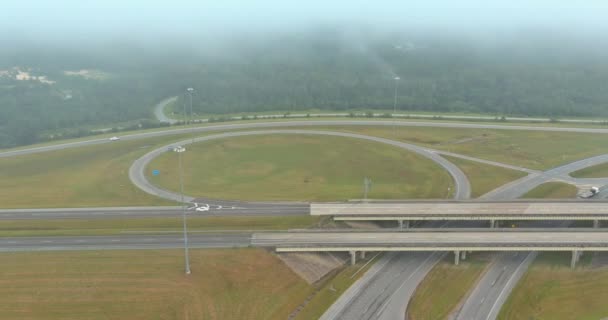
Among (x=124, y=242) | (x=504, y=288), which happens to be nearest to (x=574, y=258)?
(x=504, y=288)

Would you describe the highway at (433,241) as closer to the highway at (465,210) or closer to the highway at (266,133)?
the highway at (465,210)

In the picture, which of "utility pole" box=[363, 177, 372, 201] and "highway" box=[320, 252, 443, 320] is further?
"utility pole" box=[363, 177, 372, 201]

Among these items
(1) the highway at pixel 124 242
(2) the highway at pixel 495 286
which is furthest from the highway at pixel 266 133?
(2) the highway at pixel 495 286

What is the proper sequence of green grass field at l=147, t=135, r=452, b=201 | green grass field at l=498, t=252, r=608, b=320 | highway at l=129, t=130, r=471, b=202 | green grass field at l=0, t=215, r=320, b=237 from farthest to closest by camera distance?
green grass field at l=147, t=135, r=452, b=201 → highway at l=129, t=130, r=471, b=202 → green grass field at l=0, t=215, r=320, b=237 → green grass field at l=498, t=252, r=608, b=320

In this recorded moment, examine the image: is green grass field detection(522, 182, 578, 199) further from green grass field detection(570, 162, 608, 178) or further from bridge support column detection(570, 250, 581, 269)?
bridge support column detection(570, 250, 581, 269)

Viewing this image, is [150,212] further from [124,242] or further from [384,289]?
[384,289]

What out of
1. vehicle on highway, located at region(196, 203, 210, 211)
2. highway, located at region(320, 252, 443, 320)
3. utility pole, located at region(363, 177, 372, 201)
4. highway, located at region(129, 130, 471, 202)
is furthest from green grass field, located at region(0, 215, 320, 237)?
highway, located at region(320, 252, 443, 320)

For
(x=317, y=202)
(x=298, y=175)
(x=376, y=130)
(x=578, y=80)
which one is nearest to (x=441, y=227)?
(x=317, y=202)
